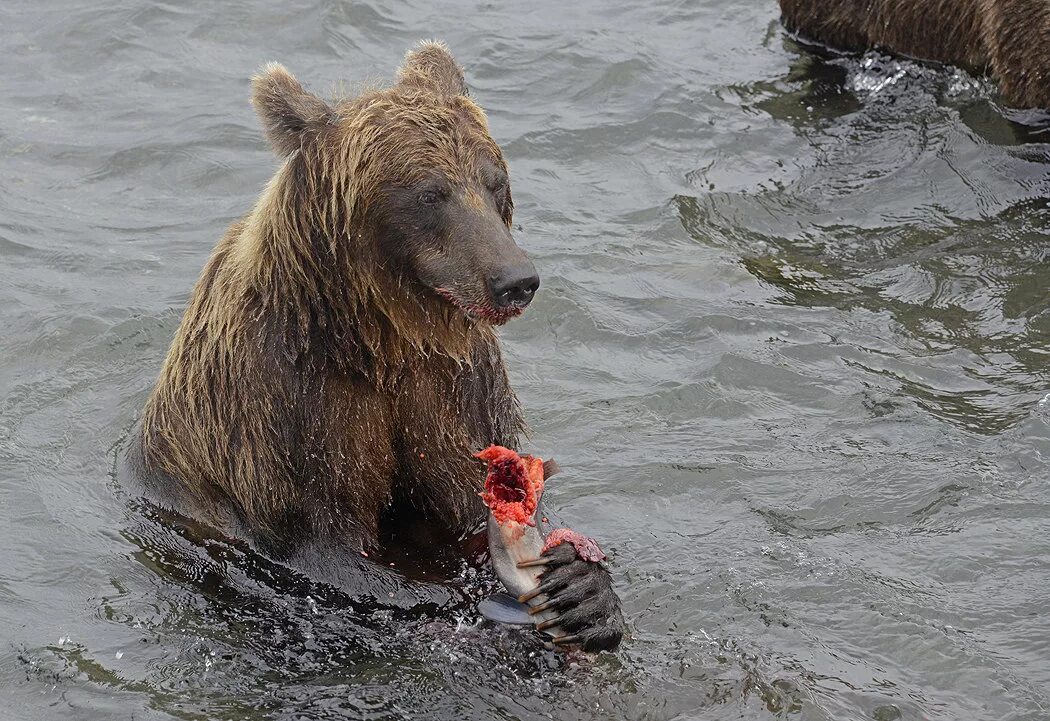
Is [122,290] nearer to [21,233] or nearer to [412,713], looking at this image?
[21,233]

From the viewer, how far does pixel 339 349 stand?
5.04 metres

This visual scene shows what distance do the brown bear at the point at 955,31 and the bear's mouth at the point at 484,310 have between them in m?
5.67

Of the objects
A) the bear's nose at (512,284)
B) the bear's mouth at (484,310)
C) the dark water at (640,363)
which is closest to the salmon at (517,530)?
the dark water at (640,363)

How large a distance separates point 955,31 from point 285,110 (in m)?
6.28

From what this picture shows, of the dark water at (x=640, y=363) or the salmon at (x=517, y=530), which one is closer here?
the salmon at (x=517, y=530)

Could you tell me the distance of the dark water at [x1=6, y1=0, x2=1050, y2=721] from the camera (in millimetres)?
5172

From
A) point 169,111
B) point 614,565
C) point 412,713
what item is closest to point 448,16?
point 169,111

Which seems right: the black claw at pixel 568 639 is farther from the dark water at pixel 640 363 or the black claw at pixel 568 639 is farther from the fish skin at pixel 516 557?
the dark water at pixel 640 363

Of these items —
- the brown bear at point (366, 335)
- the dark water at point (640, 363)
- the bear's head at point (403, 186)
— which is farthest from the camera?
the dark water at point (640, 363)

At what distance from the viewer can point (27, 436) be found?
6.80m

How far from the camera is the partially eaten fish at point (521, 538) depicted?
16.1 ft

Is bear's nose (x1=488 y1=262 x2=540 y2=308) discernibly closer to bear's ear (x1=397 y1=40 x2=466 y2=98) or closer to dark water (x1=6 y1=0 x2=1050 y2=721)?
bear's ear (x1=397 y1=40 x2=466 y2=98)

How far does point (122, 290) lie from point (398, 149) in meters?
3.74

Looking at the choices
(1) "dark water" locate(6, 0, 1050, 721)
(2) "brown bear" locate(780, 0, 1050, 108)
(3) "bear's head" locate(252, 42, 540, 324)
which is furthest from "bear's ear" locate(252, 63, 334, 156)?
(2) "brown bear" locate(780, 0, 1050, 108)
